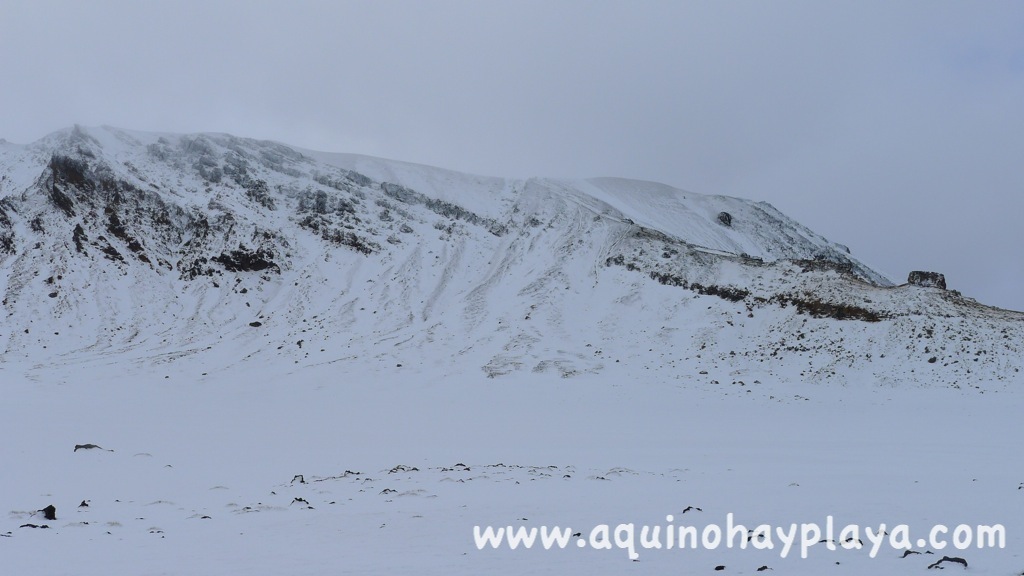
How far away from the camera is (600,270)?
55.8 m

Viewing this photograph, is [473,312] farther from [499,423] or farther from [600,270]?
[499,423]

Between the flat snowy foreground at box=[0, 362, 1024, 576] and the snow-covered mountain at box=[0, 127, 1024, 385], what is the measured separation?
4.25 m

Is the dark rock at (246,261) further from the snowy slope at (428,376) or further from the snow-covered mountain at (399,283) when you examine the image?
the snowy slope at (428,376)

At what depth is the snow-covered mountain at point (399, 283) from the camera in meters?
37.8

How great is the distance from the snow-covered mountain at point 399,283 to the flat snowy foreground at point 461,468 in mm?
4252

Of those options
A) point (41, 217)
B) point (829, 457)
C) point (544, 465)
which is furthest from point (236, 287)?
point (829, 457)

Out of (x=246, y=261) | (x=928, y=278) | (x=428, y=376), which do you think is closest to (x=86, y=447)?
(x=428, y=376)

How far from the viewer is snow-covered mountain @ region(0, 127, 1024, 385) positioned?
37.8 m

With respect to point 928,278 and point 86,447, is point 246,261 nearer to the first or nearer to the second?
point 86,447

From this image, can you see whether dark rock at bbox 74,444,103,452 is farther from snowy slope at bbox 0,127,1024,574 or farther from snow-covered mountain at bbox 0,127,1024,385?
snow-covered mountain at bbox 0,127,1024,385

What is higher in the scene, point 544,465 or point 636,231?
point 636,231

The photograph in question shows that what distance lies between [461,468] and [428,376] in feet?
60.6

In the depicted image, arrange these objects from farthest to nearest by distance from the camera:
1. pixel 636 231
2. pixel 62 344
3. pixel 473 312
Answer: pixel 636 231 < pixel 473 312 < pixel 62 344

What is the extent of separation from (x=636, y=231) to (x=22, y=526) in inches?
2170
